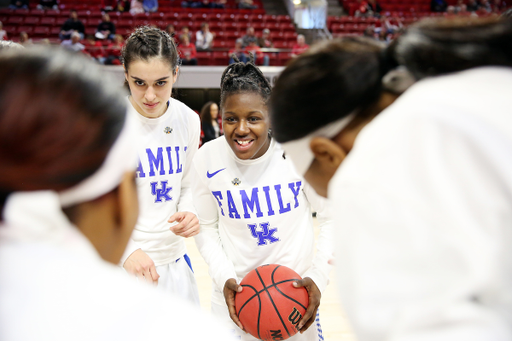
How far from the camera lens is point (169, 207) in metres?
2.50

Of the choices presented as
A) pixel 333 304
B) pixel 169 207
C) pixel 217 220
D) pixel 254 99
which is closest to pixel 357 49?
pixel 254 99

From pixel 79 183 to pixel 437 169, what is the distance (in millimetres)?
614

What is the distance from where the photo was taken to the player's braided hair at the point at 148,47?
7.65 feet

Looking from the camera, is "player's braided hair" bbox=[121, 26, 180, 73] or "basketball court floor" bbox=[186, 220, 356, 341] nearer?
"player's braided hair" bbox=[121, 26, 180, 73]

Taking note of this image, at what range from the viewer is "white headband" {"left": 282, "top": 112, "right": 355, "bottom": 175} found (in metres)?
0.98

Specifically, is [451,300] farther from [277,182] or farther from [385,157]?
[277,182]

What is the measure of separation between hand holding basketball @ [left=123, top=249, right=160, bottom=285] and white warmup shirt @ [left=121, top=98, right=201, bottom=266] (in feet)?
0.86

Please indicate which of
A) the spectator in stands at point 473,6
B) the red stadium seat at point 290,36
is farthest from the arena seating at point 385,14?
the red stadium seat at point 290,36

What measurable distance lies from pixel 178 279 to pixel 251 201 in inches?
32.4

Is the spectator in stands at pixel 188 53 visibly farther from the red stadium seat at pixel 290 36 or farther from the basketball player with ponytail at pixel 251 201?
the basketball player with ponytail at pixel 251 201

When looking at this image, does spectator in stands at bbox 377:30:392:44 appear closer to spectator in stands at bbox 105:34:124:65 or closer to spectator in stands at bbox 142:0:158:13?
spectator in stands at bbox 142:0:158:13

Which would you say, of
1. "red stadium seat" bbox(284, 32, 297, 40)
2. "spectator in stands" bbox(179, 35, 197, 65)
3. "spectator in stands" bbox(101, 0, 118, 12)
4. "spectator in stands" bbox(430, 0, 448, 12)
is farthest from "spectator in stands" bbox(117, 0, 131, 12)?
"spectator in stands" bbox(430, 0, 448, 12)

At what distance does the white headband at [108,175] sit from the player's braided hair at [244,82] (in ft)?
4.74

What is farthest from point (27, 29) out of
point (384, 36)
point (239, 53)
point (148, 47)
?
point (148, 47)
